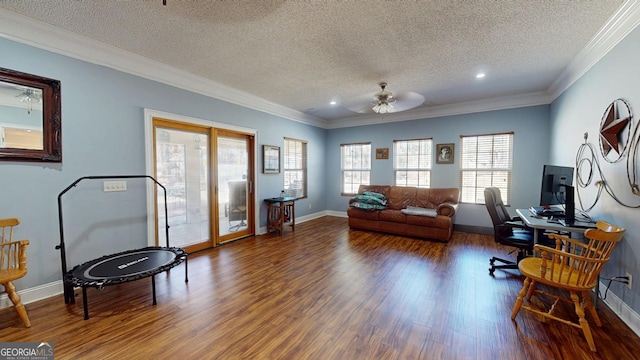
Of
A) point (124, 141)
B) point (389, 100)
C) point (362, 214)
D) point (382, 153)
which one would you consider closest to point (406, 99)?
point (389, 100)

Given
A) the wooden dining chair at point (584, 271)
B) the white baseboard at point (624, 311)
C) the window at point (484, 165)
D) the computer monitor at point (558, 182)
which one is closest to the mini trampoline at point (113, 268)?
the wooden dining chair at point (584, 271)

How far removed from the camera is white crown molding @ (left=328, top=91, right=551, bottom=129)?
4547 millimetres

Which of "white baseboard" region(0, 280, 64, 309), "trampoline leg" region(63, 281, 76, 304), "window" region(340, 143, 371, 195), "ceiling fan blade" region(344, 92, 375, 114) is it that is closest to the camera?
"white baseboard" region(0, 280, 64, 309)

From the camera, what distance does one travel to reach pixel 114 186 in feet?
9.75

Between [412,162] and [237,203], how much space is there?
13.6ft

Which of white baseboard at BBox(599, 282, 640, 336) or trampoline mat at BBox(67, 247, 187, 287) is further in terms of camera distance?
trampoline mat at BBox(67, 247, 187, 287)

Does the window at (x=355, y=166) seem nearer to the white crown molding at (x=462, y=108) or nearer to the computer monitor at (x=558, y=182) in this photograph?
the white crown molding at (x=462, y=108)

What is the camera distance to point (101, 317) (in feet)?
7.21

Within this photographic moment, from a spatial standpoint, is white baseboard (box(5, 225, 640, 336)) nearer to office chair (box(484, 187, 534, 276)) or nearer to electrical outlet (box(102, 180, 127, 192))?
office chair (box(484, 187, 534, 276))

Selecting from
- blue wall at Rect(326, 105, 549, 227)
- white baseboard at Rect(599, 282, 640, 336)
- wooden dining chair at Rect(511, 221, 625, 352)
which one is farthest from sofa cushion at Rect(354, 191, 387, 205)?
white baseboard at Rect(599, 282, 640, 336)

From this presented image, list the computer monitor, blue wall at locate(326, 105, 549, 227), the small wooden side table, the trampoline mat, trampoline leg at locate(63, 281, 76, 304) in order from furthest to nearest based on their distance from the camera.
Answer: the small wooden side table → blue wall at locate(326, 105, 549, 227) → the computer monitor → trampoline leg at locate(63, 281, 76, 304) → the trampoline mat

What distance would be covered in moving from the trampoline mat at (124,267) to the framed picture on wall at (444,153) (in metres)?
5.24

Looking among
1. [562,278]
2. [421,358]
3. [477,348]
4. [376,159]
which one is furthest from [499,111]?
[421,358]

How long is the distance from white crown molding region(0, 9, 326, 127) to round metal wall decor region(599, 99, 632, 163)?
15.9 ft
